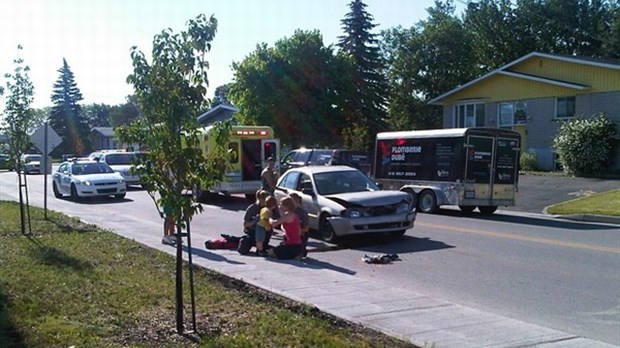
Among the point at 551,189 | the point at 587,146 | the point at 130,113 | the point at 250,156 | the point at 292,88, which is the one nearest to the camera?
the point at 250,156

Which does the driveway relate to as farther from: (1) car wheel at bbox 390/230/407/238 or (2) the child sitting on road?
(2) the child sitting on road

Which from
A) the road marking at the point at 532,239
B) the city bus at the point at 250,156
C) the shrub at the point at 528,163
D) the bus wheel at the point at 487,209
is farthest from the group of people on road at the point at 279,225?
the shrub at the point at 528,163

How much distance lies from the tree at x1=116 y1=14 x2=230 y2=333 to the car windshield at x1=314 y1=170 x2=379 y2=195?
8.17 m

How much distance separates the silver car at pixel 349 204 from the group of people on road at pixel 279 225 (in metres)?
1.56

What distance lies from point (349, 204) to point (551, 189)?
1458 centimetres

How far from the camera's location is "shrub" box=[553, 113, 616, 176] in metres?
29.2

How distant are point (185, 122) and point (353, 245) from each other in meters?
7.84

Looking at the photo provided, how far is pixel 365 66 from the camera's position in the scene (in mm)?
56562

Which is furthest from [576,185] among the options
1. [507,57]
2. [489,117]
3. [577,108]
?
[507,57]

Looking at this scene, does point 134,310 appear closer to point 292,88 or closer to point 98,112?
point 292,88

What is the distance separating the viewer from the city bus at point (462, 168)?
19.0 metres

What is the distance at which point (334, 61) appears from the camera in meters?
44.9

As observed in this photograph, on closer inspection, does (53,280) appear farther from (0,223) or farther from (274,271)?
(0,223)

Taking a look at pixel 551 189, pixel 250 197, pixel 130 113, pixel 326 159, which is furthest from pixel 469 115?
pixel 130 113
